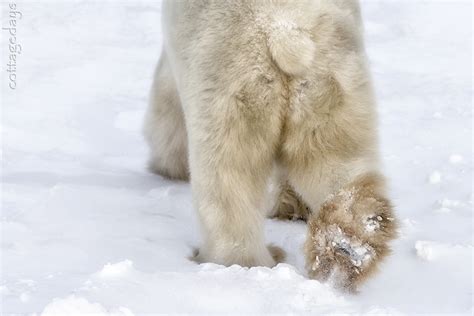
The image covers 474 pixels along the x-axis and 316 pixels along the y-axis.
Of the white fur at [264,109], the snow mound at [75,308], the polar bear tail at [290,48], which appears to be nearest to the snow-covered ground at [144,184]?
the snow mound at [75,308]

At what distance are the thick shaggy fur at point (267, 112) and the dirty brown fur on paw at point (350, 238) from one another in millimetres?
14

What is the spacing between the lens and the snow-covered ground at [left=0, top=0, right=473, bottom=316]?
288cm

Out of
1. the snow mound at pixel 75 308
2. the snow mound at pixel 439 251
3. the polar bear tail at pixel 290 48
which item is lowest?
the snow mound at pixel 439 251

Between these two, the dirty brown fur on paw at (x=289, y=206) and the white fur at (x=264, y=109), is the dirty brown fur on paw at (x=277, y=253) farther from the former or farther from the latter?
the dirty brown fur on paw at (x=289, y=206)

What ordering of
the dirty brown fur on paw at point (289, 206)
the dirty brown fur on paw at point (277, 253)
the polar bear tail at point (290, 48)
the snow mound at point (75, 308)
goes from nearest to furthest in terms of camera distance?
the snow mound at point (75, 308)
the polar bear tail at point (290, 48)
the dirty brown fur on paw at point (277, 253)
the dirty brown fur on paw at point (289, 206)

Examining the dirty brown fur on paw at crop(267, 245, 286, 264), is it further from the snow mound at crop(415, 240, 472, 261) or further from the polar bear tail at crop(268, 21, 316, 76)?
the polar bear tail at crop(268, 21, 316, 76)

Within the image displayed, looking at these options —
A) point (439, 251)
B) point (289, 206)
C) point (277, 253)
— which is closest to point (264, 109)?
point (277, 253)

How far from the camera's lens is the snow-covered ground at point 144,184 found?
2.88 meters

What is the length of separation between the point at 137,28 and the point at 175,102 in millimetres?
3988

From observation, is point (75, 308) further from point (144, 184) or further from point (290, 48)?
point (144, 184)

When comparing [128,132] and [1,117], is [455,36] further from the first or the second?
[1,117]

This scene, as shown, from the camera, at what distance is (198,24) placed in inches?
133

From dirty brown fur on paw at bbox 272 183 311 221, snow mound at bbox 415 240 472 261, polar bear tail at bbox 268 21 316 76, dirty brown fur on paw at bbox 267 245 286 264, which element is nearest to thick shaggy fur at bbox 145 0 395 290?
polar bear tail at bbox 268 21 316 76

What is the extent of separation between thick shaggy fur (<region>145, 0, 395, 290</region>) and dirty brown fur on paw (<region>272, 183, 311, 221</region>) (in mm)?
811
